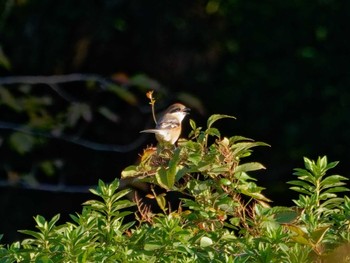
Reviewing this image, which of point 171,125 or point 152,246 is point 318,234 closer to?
point 152,246

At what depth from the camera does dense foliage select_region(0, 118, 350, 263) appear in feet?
10.6

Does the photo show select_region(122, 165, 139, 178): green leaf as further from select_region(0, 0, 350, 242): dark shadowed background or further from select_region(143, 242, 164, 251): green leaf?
select_region(0, 0, 350, 242): dark shadowed background

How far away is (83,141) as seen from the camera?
1011 centimetres

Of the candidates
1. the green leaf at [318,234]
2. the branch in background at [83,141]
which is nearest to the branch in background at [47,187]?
the branch in background at [83,141]

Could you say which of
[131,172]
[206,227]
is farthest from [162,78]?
[206,227]

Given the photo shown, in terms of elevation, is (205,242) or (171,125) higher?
(171,125)

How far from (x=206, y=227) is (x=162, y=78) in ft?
23.1

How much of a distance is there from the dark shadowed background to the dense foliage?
6213 millimetres

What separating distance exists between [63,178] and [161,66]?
3.93ft

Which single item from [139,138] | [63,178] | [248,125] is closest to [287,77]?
[248,125]

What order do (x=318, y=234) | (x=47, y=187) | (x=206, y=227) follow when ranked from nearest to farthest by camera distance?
(x=318, y=234)
(x=206, y=227)
(x=47, y=187)

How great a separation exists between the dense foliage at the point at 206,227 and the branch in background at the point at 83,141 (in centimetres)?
581

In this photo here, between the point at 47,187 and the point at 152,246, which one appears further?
the point at 47,187

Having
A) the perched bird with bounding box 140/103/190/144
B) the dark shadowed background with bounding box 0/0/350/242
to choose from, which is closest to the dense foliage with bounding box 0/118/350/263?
the perched bird with bounding box 140/103/190/144
